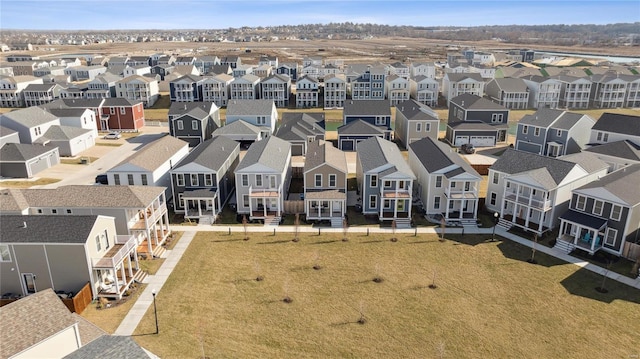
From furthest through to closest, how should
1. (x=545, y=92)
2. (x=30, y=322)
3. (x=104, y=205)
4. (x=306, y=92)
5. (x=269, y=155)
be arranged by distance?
1. (x=306, y=92)
2. (x=545, y=92)
3. (x=269, y=155)
4. (x=104, y=205)
5. (x=30, y=322)

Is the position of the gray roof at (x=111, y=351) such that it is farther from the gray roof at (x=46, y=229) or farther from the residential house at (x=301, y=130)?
the residential house at (x=301, y=130)

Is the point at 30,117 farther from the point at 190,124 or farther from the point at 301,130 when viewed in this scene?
the point at 301,130

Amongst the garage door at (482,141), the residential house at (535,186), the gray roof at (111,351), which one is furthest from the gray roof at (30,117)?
the garage door at (482,141)

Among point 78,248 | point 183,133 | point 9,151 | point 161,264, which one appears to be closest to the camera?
point 78,248

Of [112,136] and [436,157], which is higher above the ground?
[436,157]

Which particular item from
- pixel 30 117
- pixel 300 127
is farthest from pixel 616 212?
pixel 30 117

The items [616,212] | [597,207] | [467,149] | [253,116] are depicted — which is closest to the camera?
[616,212]

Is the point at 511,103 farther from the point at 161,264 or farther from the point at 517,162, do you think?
the point at 161,264

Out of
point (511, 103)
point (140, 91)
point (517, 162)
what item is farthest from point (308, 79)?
point (517, 162)
